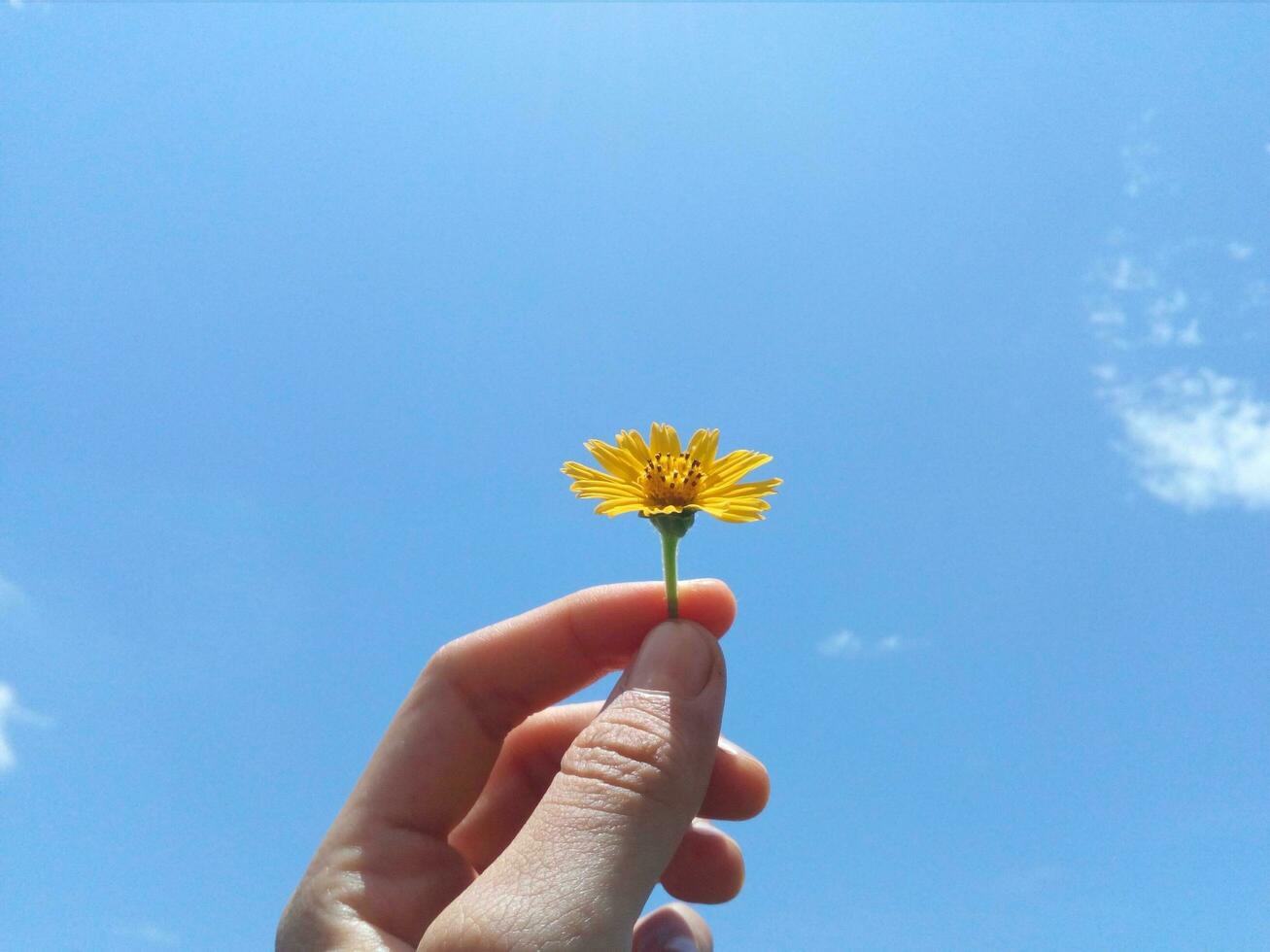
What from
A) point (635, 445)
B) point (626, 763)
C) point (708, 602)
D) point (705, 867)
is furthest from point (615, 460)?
point (705, 867)

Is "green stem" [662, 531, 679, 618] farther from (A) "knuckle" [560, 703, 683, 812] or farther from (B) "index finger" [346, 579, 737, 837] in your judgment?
(A) "knuckle" [560, 703, 683, 812]

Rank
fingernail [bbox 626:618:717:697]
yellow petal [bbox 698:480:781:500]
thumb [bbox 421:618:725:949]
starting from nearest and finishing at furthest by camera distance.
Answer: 1. thumb [bbox 421:618:725:949]
2. fingernail [bbox 626:618:717:697]
3. yellow petal [bbox 698:480:781:500]

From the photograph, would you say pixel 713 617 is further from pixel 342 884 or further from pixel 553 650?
pixel 342 884

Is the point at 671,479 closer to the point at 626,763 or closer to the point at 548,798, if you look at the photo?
the point at 626,763

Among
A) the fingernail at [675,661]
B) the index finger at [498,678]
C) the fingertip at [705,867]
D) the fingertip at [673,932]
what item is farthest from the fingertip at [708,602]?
the fingertip at [673,932]

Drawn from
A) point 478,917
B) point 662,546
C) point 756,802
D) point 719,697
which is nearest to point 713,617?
point 662,546

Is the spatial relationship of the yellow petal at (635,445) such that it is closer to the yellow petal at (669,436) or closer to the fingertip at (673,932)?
the yellow petal at (669,436)

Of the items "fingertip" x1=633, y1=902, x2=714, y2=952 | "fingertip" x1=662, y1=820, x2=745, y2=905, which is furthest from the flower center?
"fingertip" x1=633, y1=902, x2=714, y2=952
